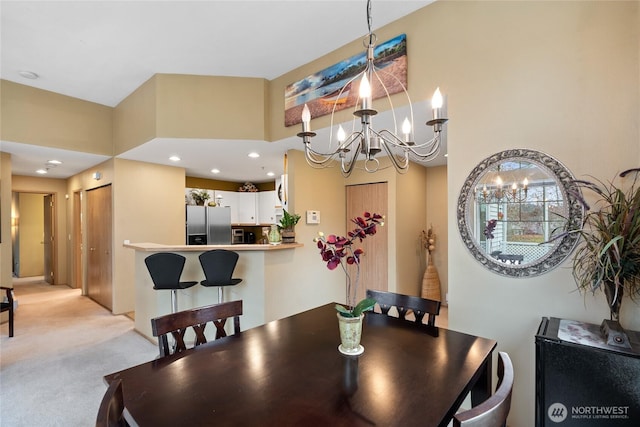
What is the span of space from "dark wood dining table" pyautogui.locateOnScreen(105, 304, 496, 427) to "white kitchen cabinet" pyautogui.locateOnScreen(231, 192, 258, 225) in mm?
5206

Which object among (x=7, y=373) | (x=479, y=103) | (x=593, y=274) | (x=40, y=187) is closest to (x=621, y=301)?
(x=593, y=274)

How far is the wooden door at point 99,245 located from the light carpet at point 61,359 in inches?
10.6

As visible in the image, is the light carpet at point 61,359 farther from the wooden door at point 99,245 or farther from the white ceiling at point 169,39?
the white ceiling at point 169,39

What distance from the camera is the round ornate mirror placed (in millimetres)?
1785

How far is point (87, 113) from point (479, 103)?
4.94 metres

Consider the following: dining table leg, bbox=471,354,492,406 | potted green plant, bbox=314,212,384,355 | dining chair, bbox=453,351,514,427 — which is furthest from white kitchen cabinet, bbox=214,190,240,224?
dining chair, bbox=453,351,514,427

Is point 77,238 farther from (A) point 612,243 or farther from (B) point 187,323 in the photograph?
(A) point 612,243

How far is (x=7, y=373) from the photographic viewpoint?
281cm

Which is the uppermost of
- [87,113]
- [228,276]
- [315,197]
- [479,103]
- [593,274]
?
[87,113]

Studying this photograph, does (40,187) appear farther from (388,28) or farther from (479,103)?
(479,103)

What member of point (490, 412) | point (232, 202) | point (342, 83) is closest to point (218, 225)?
point (232, 202)

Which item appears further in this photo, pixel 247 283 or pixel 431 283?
pixel 431 283

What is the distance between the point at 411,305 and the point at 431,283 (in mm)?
2876

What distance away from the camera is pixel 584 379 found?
4.78 ft
